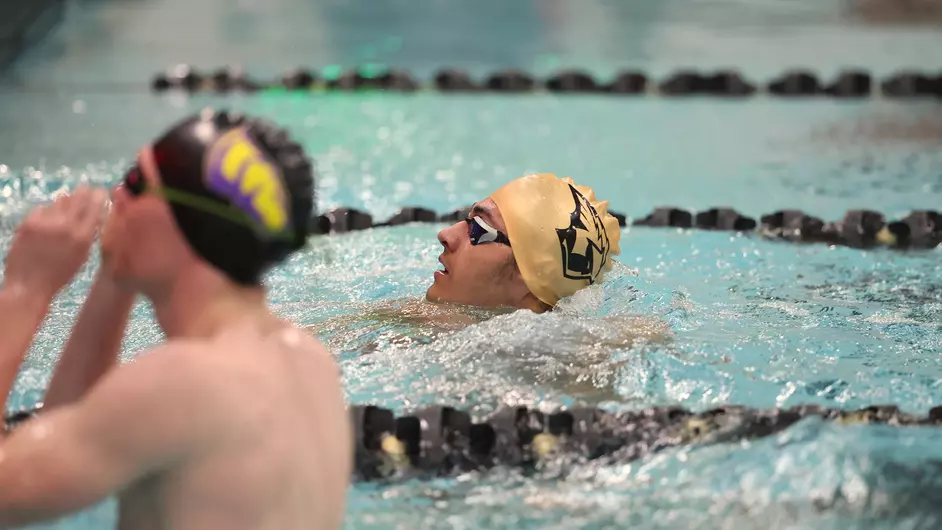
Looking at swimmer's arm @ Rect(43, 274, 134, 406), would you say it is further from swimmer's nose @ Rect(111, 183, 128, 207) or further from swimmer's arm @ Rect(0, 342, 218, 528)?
swimmer's arm @ Rect(0, 342, 218, 528)

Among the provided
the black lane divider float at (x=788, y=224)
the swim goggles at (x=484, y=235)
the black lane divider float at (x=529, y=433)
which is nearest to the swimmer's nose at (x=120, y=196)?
the black lane divider float at (x=529, y=433)

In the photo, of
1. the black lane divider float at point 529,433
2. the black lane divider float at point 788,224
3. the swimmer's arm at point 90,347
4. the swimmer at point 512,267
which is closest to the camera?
the swimmer's arm at point 90,347

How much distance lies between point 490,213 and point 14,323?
94.2 inches

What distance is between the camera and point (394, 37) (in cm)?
1251

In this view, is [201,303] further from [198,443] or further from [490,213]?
[490,213]

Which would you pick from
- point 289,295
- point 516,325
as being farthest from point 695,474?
point 289,295

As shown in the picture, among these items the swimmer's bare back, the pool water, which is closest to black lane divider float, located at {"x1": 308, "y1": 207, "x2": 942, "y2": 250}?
the pool water

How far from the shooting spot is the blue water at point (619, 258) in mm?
3096

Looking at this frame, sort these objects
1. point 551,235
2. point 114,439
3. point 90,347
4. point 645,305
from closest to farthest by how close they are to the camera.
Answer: point 114,439 → point 90,347 → point 551,235 → point 645,305

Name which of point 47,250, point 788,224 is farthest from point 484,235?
point 788,224

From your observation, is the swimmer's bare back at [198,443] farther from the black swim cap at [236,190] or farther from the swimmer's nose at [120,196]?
the swimmer's nose at [120,196]

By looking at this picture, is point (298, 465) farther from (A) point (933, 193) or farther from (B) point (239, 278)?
(A) point (933, 193)

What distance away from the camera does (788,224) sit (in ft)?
20.3

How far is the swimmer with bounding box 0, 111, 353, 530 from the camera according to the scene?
1617 millimetres
